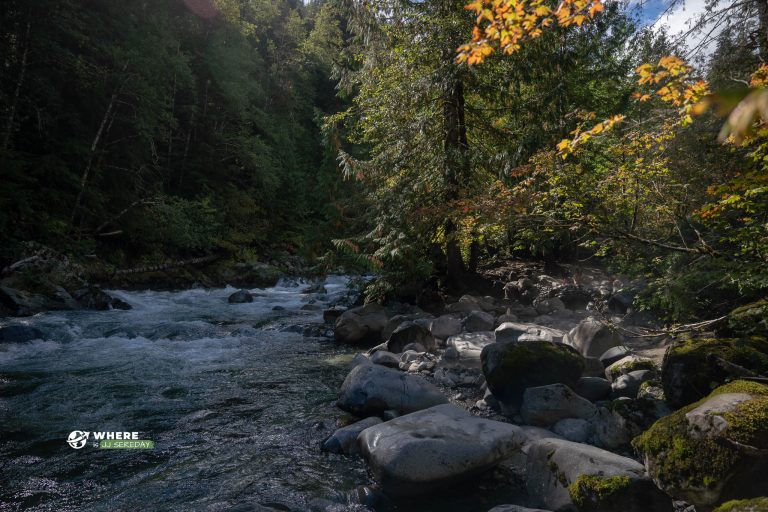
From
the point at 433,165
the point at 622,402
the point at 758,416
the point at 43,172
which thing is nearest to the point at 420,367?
the point at 622,402

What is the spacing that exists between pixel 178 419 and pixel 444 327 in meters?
5.65

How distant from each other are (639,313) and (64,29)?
19.8 m

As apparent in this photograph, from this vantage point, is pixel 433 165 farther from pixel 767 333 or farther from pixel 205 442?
pixel 205 442

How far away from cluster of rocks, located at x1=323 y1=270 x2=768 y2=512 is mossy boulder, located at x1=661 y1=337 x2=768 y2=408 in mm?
15

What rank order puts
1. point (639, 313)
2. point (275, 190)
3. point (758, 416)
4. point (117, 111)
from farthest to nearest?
point (275, 190) → point (117, 111) → point (639, 313) → point (758, 416)

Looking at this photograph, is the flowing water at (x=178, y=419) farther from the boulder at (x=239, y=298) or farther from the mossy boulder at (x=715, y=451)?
the boulder at (x=239, y=298)

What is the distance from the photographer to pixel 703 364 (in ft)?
15.5

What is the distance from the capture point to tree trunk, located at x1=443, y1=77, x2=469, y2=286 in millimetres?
11078

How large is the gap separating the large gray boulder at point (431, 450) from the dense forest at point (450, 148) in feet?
8.32

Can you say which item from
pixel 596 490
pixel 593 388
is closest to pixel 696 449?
pixel 596 490

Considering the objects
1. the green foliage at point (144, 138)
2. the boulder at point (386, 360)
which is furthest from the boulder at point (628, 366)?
the green foliage at point (144, 138)

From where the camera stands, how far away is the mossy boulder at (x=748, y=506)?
8.87 feet

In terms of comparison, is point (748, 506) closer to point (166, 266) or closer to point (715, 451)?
point (715, 451)

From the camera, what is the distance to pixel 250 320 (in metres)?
13.0
